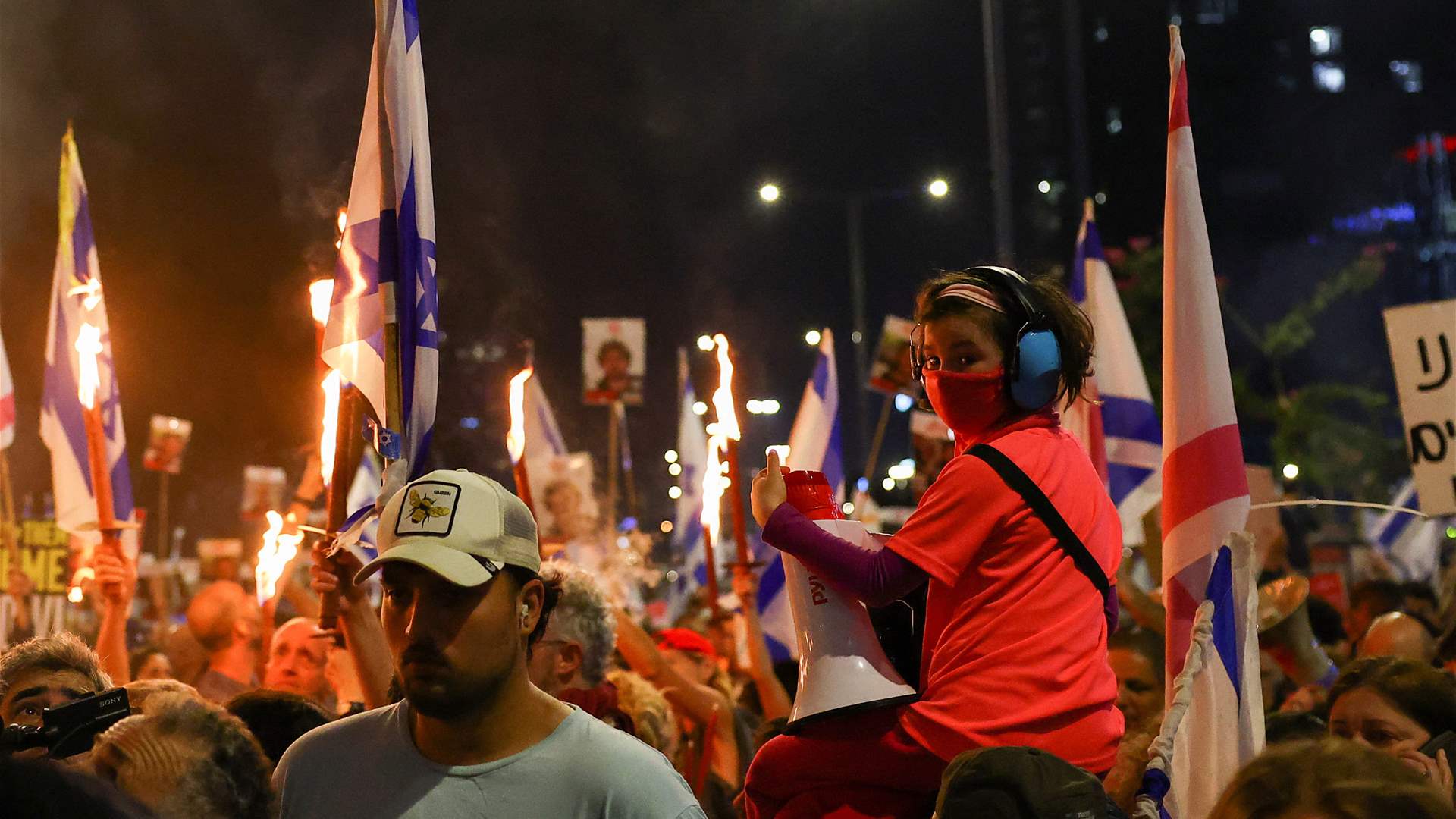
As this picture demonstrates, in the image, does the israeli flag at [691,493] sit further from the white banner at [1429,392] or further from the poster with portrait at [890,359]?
the white banner at [1429,392]

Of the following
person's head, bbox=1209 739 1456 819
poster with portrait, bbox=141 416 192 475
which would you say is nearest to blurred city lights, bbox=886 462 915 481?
poster with portrait, bbox=141 416 192 475

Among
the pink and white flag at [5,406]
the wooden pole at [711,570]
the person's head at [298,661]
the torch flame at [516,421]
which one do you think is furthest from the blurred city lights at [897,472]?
the torch flame at [516,421]

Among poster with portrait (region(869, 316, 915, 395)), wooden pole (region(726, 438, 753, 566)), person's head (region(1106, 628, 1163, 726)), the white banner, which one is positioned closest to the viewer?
person's head (region(1106, 628, 1163, 726))

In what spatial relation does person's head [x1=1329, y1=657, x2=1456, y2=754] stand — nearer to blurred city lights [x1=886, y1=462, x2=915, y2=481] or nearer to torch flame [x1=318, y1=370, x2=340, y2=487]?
torch flame [x1=318, y1=370, x2=340, y2=487]

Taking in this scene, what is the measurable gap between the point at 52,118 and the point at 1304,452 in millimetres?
25182

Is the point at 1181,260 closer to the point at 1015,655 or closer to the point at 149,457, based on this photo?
the point at 1015,655

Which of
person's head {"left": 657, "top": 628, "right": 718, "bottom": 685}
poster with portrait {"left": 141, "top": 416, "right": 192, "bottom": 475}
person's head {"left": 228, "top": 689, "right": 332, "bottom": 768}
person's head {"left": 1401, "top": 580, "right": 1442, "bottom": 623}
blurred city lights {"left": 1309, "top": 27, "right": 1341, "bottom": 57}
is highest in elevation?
blurred city lights {"left": 1309, "top": 27, "right": 1341, "bottom": 57}

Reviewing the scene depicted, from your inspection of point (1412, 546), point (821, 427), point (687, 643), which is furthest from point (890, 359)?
point (1412, 546)

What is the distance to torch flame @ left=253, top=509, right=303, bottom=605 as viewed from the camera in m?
6.62

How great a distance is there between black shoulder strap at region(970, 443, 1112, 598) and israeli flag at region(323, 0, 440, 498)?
1.67m

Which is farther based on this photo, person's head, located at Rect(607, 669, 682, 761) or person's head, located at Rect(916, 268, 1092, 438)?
person's head, located at Rect(607, 669, 682, 761)

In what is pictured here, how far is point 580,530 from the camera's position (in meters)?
11.6

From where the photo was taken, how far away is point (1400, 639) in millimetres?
6633

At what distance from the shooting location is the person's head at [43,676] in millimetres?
4254
